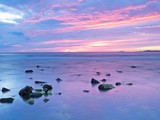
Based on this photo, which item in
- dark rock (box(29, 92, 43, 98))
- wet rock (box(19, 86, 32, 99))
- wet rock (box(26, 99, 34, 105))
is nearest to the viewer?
wet rock (box(26, 99, 34, 105))

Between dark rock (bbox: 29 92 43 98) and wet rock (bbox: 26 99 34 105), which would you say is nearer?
wet rock (bbox: 26 99 34 105)

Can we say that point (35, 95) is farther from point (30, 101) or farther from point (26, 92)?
point (30, 101)

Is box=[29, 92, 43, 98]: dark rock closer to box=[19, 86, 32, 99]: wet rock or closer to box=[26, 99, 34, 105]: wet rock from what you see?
box=[19, 86, 32, 99]: wet rock

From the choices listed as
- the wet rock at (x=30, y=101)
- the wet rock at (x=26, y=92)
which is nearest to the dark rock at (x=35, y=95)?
the wet rock at (x=26, y=92)

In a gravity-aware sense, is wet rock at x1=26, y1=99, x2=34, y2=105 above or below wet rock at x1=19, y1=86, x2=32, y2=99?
below

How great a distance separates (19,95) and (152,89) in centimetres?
2276

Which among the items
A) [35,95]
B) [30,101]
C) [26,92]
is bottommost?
[30,101]

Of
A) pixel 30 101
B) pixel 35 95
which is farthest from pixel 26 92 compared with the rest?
pixel 30 101

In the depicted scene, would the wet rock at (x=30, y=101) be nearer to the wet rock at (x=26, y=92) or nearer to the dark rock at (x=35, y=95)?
the dark rock at (x=35, y=95)

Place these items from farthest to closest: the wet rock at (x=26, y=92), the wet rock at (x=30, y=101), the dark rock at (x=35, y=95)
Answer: the wet rock at (x=26, y=92) → the dark rock at (x=35, y=95) → the wet rock at (x=30, y=101)

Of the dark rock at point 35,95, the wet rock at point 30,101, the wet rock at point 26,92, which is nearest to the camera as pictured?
the wet rock at point 30,101

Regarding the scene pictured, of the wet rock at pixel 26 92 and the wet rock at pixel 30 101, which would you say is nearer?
the wet rock at pixel 30 101

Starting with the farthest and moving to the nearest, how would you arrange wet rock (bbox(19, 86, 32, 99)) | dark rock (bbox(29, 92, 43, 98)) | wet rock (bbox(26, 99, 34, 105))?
wet rock (bbox(19, 86, 32, 99)) → dark rock (bbox(29, 92, 43, 98)) → wet rock (bbox(26, 99, 34, 105))

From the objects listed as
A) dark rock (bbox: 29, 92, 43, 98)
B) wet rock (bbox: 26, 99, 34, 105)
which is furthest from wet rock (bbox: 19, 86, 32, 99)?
wet rock (bbox: 26, 99, 34, 105)
